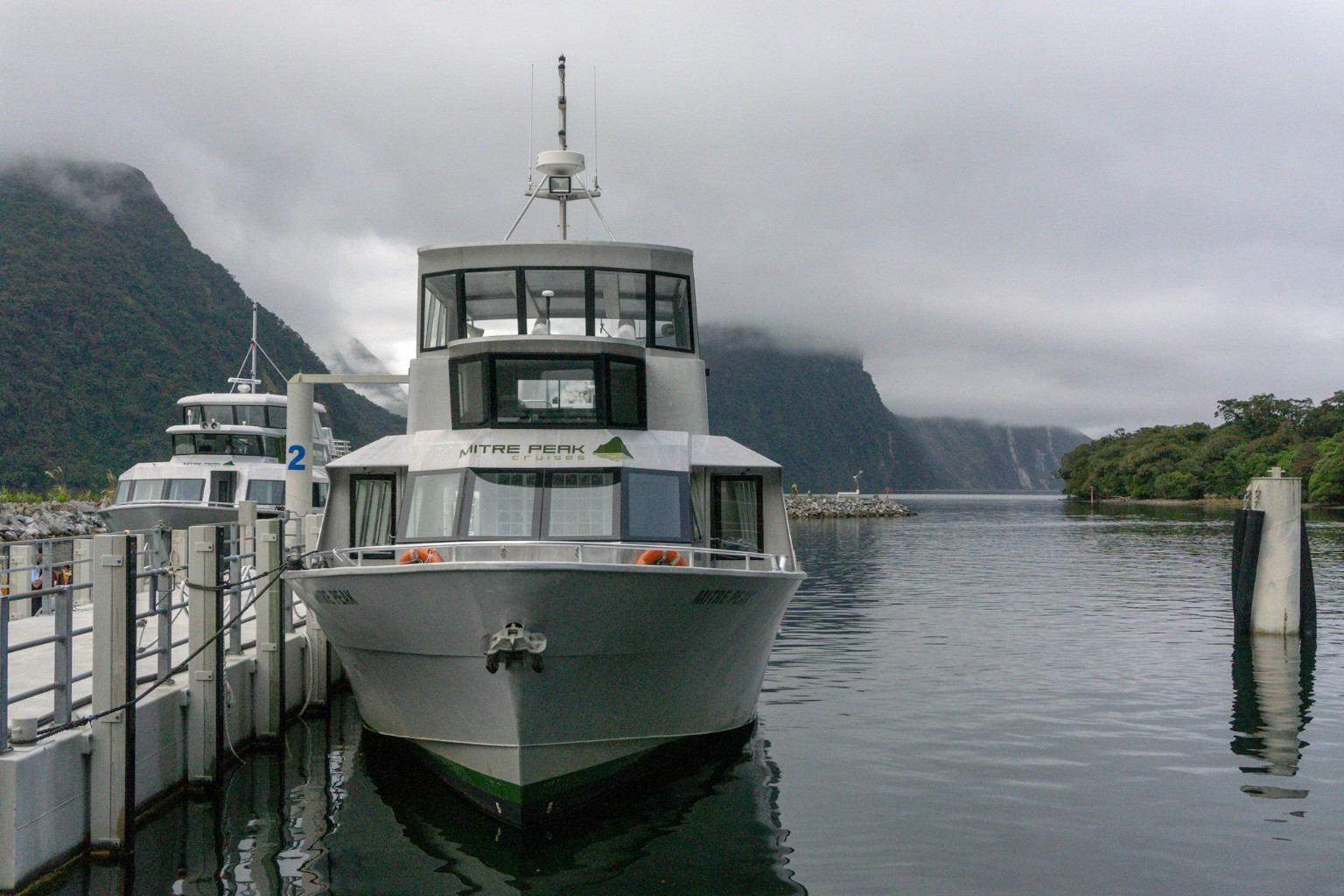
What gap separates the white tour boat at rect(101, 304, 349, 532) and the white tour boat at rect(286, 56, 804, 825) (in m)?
17.5

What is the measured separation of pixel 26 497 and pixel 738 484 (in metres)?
52.7

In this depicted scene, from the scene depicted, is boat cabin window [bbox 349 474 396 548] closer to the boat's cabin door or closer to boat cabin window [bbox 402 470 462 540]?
boat cabin window [bbox 402 470 462 540]

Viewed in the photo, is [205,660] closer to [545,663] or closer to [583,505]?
[545,663]

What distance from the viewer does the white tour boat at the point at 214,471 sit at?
31422 millimetres

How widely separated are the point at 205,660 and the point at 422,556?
2714 millimetres

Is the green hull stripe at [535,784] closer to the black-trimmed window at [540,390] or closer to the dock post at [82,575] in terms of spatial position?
the black-trimmed window at [540,390]

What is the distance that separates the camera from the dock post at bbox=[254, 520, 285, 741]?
48.2ft

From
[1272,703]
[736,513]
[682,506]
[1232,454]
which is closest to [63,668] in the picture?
[682,506]

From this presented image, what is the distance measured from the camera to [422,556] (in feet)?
40.3

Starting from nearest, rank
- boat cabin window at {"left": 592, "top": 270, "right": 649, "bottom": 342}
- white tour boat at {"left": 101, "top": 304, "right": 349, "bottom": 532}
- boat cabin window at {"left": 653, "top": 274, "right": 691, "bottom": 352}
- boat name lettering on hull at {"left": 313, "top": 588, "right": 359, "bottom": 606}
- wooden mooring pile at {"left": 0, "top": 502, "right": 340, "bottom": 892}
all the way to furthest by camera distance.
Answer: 1. wooden mooring pile at {"left": 0, "top": 502, "right": 340, "bottom": 892}
2. boat name lettering on hull at {"left": 313, "top": 588, "right": 359, "bottom": 606}
3. boat cabin window at {"left": 592, "top": 270, "right": 649, "bottom": 342}
4. boat cabin window at {"left": 653, "top": 274, "right": 691, "bottom": 352}
5. white tour boat at {"left": 101, "top": 304, "right": 349, "bottom": 532}

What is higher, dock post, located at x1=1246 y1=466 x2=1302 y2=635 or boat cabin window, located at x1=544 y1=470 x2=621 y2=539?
boat cabin window, located at x1=544 y1=470 x2=621 y2=539

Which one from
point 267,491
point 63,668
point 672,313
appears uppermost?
point 672,313

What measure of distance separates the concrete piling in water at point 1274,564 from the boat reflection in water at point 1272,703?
473 millimetres

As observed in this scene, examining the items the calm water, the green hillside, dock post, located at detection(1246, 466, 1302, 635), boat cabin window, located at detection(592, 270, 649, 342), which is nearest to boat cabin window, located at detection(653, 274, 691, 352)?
boat cabin window, located at detection(592, 270, 649, 342)
